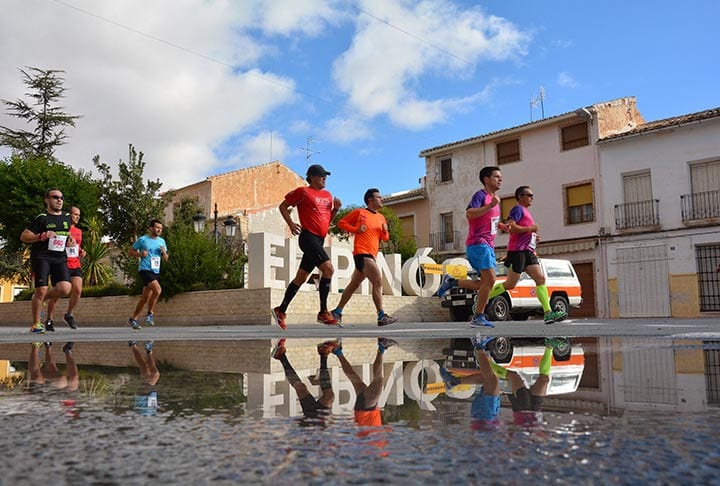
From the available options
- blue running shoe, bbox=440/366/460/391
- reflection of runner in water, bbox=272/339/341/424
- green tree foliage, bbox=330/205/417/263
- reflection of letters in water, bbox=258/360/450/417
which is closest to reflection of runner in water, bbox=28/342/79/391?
reflection of letters in water, bbox=258/360/450/417

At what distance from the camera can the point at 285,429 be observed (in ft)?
5.24

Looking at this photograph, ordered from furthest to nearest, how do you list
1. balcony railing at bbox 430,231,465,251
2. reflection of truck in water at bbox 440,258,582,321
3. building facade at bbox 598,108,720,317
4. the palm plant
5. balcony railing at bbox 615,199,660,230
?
balcony railing at bbox 430,231,465,251 → balcony railing at bbox 615,199,660,230 → the palm plant → building facade at bbox 598,108,720,317 → reflection of truck in water at bbox 440,258,582,321

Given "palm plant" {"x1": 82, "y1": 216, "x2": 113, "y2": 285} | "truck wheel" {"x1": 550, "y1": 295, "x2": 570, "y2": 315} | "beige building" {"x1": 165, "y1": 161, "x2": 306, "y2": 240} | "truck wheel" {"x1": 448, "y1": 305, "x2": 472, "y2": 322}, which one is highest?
"beige building" {"x1": 165, "y1": 161, "x2": 306, "y2": 240}

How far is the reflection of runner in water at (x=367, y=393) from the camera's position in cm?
174

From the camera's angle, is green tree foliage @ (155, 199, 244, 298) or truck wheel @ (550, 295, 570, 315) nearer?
green tree foliage @ (155, 199, 244, 298)

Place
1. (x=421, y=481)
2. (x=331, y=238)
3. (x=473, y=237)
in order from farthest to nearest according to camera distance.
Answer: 1. (x=331, y=238)
2. (x=473, y=237)
3. (x=421, y=481)

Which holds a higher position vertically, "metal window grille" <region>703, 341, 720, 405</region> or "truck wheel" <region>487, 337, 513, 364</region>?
"metal window grille" <region>703, 341, 720, 405</region>

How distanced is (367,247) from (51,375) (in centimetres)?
545

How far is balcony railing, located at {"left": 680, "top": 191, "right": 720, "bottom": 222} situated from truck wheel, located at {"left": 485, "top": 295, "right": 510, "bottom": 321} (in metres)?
12.4

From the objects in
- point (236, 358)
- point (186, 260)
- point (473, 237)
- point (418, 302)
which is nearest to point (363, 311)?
point (418, 302)

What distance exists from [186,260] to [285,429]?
17.6 m

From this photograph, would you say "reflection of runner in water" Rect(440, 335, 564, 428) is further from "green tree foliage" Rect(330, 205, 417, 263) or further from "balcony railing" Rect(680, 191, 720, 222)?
"green tree foliage" Rect(330, 205, 417, 263)

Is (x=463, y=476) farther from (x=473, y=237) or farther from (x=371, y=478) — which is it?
(x=473, y=237)

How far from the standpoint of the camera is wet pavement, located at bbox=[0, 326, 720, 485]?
3.77 ft
